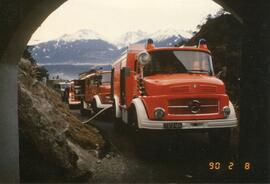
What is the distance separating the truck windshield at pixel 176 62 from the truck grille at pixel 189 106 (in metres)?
0.95

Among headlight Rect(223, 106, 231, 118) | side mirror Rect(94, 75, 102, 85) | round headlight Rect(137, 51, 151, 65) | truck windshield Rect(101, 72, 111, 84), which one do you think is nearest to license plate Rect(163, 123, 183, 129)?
headlight Rect(223, 106, 231, 118)

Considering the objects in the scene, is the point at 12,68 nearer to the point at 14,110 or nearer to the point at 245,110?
the point at 14,110

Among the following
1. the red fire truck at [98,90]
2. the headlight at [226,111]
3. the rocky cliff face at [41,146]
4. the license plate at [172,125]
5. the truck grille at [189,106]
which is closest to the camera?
the rocky cliff face at [41,146]

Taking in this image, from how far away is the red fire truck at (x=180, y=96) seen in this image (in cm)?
930

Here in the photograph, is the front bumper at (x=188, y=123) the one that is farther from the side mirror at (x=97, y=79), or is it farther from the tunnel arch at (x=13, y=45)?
the side mirror at (x=97, y=79)

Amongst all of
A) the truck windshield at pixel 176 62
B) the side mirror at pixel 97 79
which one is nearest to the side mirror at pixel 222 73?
the truck windshield at pixel 176 62

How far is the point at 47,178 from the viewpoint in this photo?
7398 mm

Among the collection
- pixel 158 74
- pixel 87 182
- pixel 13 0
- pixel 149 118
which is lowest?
pixel 87 182

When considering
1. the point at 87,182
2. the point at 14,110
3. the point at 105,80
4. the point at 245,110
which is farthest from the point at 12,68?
the point at 105,80

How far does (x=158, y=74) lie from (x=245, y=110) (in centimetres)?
399

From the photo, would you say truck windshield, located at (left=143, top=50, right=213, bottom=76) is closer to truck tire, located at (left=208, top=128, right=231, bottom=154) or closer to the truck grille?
the truck grille

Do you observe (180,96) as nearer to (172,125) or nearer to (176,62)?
(172,125)

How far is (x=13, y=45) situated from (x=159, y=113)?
153 inches

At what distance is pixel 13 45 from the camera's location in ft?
20.1
